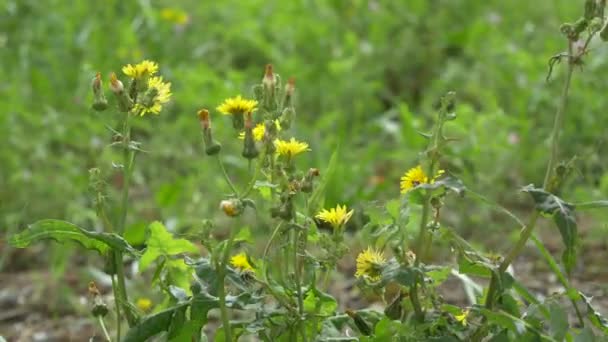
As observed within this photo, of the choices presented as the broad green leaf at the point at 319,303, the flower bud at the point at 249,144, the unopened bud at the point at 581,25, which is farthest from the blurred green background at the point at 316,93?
the flower bud at the point at 249,144

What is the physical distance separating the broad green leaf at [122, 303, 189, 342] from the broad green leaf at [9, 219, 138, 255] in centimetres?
11

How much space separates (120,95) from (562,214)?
644 mm

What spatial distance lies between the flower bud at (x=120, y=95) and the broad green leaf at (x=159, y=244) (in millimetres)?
214

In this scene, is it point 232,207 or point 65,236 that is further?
point 65,236

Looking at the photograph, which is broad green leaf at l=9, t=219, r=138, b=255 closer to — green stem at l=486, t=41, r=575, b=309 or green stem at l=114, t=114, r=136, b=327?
green stem at l=114, t=114, r=136, b=327

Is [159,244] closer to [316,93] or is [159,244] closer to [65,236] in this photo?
[65,236]

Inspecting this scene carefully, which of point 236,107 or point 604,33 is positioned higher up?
point 604,33

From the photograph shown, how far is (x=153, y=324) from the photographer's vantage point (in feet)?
5.13

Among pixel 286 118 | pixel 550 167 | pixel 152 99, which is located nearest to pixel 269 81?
Result: pixel 286 118

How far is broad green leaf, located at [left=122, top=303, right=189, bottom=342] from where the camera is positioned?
1560 mm

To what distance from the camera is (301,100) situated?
411cm

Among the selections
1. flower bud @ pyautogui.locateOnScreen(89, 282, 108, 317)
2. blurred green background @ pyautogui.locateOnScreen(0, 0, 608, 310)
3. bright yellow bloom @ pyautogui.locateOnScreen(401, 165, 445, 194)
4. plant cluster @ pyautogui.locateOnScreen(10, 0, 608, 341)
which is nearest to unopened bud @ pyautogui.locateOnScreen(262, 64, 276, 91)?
plant cluster @ pyautogui.locateOnScreen(10, 0, 608, 341)

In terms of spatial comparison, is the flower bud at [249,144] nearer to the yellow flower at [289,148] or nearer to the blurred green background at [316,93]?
the yellow flower at [289,148]

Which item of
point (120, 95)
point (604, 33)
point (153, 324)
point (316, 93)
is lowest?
point (153, 324)
